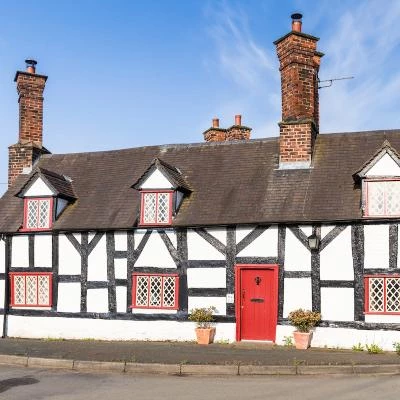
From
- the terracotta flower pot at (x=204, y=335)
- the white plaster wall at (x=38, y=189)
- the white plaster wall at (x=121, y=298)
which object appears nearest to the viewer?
the terracotta flower pot at (x=204, y=335)

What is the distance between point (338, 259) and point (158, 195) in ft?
16.3

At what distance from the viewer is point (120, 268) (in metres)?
14.8

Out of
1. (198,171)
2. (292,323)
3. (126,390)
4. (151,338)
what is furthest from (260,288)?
(126,390)

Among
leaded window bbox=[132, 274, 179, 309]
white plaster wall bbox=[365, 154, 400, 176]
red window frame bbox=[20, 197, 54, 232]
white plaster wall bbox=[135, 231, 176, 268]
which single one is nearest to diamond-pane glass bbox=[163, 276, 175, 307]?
leaded window bbox=[132, 274, 179, 309]

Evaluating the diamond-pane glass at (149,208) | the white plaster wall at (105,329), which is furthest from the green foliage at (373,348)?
the diamond-pane glass at (149,208)

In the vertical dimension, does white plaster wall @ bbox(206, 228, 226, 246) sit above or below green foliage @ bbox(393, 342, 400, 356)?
above

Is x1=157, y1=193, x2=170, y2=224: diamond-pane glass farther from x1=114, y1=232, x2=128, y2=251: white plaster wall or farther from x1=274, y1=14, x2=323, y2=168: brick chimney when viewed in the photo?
x1=274, y1=14, x2=323, y2=168: brick chimney

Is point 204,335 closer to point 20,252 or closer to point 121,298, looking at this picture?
point 121,298

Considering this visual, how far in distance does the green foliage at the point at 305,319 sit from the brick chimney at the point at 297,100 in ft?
13.4

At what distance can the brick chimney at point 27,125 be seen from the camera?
1806 cm

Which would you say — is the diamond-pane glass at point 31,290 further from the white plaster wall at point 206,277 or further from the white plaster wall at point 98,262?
the white plaster wall at point 206,277

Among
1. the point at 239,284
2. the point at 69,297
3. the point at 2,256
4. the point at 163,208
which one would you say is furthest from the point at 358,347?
the point at 2,256

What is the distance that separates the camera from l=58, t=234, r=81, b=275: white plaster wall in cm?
1516

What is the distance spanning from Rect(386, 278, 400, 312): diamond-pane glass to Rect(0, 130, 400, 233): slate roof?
166cm
